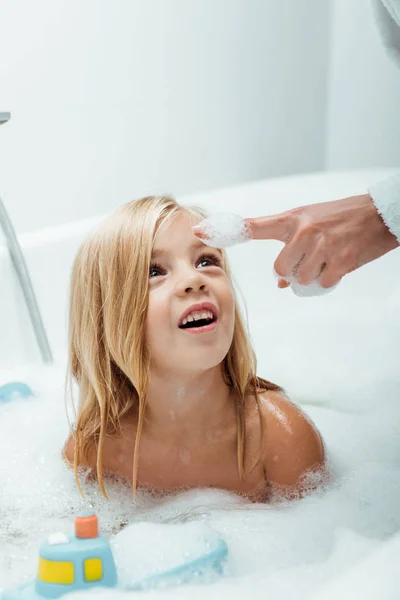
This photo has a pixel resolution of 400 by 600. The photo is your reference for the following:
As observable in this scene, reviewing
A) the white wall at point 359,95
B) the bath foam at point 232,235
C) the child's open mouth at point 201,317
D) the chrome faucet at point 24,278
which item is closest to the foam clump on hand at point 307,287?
the bath foam at point 232,235

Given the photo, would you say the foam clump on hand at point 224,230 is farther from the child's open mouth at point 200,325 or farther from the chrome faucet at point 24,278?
the chrome faucet at point 24,278

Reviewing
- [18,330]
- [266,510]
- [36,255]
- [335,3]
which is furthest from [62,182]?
[266,510]

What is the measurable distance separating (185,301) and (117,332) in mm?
109

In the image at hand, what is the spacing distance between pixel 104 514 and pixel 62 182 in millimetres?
1122

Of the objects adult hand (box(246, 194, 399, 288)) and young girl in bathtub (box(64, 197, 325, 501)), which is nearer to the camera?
adult hand (box(246, 194, 399, 288))

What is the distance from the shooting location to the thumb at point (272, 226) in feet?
2.58

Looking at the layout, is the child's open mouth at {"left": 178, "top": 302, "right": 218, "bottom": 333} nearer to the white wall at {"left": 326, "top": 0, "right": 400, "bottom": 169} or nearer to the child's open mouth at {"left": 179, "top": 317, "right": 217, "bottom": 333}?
the child's open mouth at {"left": 179, "top": 317, "right": 217, "bottom": 333}

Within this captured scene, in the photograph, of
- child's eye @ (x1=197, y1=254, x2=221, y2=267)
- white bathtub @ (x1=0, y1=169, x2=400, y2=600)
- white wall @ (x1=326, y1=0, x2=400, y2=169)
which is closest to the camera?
white bathtub @ (x1=0, y1=169, x2=400, y2=600)

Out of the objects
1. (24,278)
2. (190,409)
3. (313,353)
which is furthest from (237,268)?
(190,409)

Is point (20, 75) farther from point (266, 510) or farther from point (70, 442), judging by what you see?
point (266, 510)

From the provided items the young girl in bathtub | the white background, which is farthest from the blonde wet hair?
the white background

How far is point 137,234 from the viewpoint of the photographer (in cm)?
95

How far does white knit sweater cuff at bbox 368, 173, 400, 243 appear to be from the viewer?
80 centimetres

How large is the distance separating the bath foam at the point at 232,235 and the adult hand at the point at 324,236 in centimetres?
1
